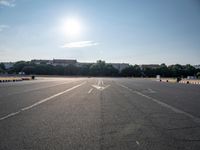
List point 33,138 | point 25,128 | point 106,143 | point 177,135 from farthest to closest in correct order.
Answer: point 25,128, point 177,135, point 33,138, point 106,143

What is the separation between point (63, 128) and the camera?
6230 mm

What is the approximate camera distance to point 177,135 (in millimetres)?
5578

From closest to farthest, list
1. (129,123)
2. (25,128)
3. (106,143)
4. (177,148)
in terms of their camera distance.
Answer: (177,148) < (106,143) < (25,128) < (129,123)

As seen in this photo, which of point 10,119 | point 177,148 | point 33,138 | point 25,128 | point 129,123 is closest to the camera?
point 177,148

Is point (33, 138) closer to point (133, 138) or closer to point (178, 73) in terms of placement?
point (133, 138)

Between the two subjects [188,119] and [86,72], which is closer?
[188,119]

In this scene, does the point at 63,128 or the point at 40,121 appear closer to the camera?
the point at 63,128

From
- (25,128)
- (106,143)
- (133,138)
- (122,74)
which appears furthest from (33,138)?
Result: (122,74)

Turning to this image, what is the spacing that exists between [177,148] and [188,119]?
11.0 feet

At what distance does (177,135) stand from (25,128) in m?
3.60

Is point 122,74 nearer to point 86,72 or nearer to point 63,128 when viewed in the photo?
point 86,72

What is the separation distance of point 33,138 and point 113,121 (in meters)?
2.64

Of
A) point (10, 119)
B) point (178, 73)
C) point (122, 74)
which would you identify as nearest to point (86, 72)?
point (122, 74)

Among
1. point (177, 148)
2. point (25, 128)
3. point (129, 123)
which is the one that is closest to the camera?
point (177, 148)
